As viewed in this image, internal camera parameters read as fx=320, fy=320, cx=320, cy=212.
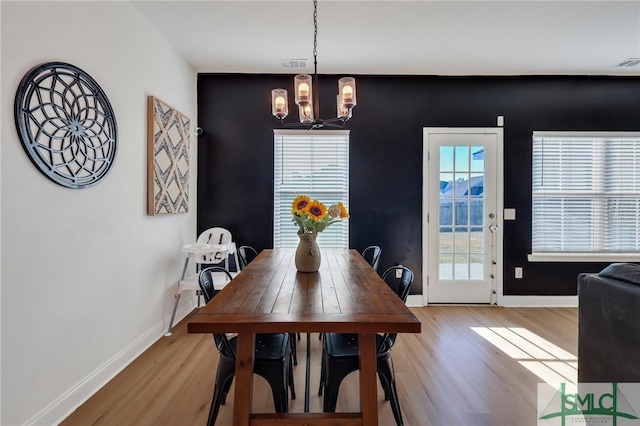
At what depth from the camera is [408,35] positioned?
2.95 m

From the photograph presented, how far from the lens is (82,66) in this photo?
2.02 m

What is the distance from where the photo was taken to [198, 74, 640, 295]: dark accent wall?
12.7ft

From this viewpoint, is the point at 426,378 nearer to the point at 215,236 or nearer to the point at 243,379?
the point at 243,379

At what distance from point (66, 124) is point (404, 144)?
10.6 feet

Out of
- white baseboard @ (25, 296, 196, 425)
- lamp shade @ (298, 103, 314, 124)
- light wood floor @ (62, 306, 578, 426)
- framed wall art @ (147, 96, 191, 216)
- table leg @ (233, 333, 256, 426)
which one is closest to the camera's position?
table leg @ (233, 333, 256, 426)

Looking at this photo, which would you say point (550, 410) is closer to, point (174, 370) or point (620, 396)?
point (620, 396)

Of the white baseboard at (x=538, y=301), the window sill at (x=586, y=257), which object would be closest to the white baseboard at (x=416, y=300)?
the white baseboard at (x=538, y=301)

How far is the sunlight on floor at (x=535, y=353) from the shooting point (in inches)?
93.0

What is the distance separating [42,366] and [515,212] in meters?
4.51

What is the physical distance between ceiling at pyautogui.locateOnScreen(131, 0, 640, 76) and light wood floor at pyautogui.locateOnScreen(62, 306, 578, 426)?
2793mm

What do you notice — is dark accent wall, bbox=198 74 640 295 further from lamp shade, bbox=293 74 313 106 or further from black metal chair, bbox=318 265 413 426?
black metal chair, bbox=318 265 413 426

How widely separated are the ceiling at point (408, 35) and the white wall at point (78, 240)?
55cm

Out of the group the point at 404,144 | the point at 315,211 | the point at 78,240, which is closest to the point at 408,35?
the point at 404,144

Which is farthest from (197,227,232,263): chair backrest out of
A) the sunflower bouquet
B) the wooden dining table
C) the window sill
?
the window sill
